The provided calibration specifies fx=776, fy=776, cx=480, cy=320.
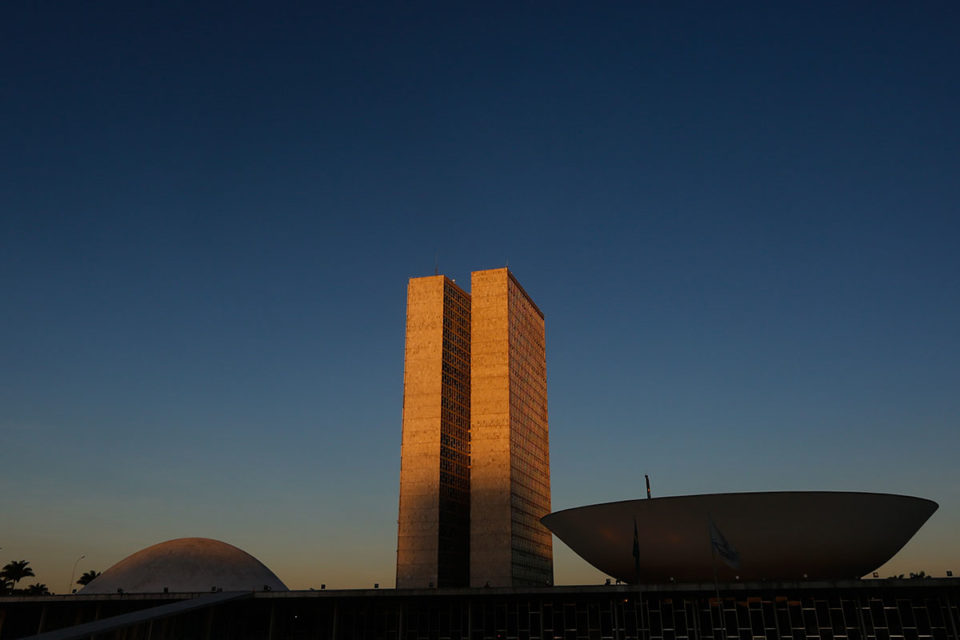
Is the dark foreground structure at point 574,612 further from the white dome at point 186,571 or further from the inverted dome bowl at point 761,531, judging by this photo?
the white dome at point 186,571

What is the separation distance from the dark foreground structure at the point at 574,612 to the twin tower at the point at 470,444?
4849 centimetres

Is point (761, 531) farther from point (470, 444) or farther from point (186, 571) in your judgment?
point (470, 444)

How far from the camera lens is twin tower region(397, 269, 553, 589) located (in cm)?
10669

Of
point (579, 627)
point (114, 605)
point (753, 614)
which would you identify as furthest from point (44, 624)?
point (753, 614)

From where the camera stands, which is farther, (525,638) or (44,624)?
(44,624)

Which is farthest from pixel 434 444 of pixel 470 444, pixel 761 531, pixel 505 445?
pixel 761 531

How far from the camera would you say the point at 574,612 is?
5375 centimetres

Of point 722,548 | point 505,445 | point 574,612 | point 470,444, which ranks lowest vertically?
point 574,612

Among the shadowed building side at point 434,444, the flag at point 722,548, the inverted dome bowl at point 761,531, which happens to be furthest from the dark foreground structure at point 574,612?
the shadowed building side at point 434,444

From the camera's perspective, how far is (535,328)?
5394 inches

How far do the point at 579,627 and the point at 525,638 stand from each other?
382cm

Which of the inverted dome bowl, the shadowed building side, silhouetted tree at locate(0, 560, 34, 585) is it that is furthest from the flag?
silhouetted tree at locate(0, 560, 34, 585)

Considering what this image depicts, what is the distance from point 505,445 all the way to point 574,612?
59.7 meters

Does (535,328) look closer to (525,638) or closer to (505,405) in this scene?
(505,405)
